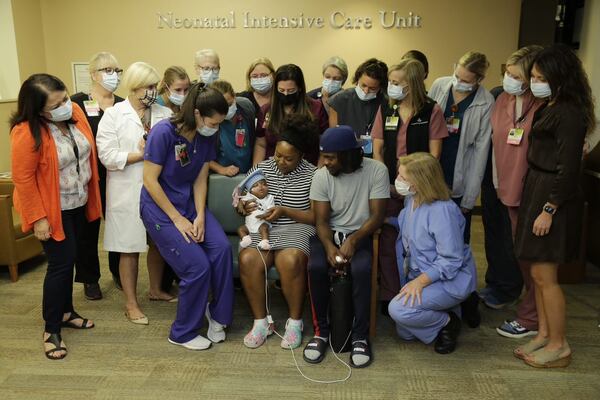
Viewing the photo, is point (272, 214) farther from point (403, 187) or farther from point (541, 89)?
point (541, 89)

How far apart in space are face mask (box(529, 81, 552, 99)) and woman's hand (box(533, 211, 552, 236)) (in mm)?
626

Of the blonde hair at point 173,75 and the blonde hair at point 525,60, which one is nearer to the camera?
the blonde hair at point 525,60

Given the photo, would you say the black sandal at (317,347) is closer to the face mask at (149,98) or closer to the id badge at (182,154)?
the id badge at (182,154)

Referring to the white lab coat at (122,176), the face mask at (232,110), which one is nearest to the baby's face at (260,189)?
the face mask at (232,110)

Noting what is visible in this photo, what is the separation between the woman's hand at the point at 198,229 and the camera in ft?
10.2

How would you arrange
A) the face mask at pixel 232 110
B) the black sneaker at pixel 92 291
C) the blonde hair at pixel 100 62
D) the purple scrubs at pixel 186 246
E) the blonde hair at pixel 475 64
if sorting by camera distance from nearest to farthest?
the purple scrubs at pixel 186 246, the blonde hair at pixel 475 64, the face mask at pixel 232 110, the blonde hair at pixel 100 62, the black sneaker at pixel 92 291

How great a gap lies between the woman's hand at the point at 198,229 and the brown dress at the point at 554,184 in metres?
1.84

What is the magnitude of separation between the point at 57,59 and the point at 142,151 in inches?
165

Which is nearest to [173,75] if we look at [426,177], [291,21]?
[426,177]

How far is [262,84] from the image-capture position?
12.7 feet

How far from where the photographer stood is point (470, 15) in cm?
620

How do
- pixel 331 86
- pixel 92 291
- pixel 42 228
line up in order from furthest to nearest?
1. pixel 331 86
2. pixel 92 291
3. pixel 42 228

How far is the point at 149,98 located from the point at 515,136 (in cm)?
230

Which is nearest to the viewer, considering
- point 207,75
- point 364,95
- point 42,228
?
point 42,228
